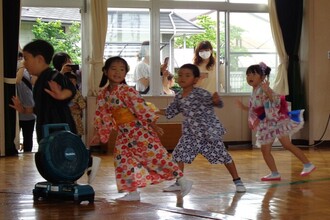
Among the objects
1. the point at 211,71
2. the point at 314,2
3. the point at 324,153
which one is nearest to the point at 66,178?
the point at 324,153

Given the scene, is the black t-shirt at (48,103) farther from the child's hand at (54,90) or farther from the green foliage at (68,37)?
the green foliage at (68,37)

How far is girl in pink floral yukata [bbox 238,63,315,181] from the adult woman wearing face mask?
11.1 ft

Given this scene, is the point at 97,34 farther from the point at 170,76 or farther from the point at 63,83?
the point at 63,83

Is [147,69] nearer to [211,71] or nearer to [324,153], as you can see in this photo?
[211,71]

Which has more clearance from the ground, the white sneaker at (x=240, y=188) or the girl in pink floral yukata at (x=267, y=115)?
the girl in pink floral yukata at (x=267, y=115)

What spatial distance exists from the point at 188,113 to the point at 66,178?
1241 mm

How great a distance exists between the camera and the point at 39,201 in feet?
14.4

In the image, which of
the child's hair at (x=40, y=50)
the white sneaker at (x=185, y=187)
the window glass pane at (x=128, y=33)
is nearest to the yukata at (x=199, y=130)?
the white sneaker at (x=185, y=187)

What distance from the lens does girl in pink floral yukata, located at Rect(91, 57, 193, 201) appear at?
457cm

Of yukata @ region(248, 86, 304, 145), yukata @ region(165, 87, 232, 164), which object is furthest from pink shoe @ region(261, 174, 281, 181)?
yukata @ region(165, 87, 232, 164)

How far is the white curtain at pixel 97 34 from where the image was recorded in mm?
8648

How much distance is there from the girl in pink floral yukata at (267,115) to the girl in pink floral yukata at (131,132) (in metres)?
1.36

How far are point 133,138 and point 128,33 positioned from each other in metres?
4.67

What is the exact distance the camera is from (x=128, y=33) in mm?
9086
